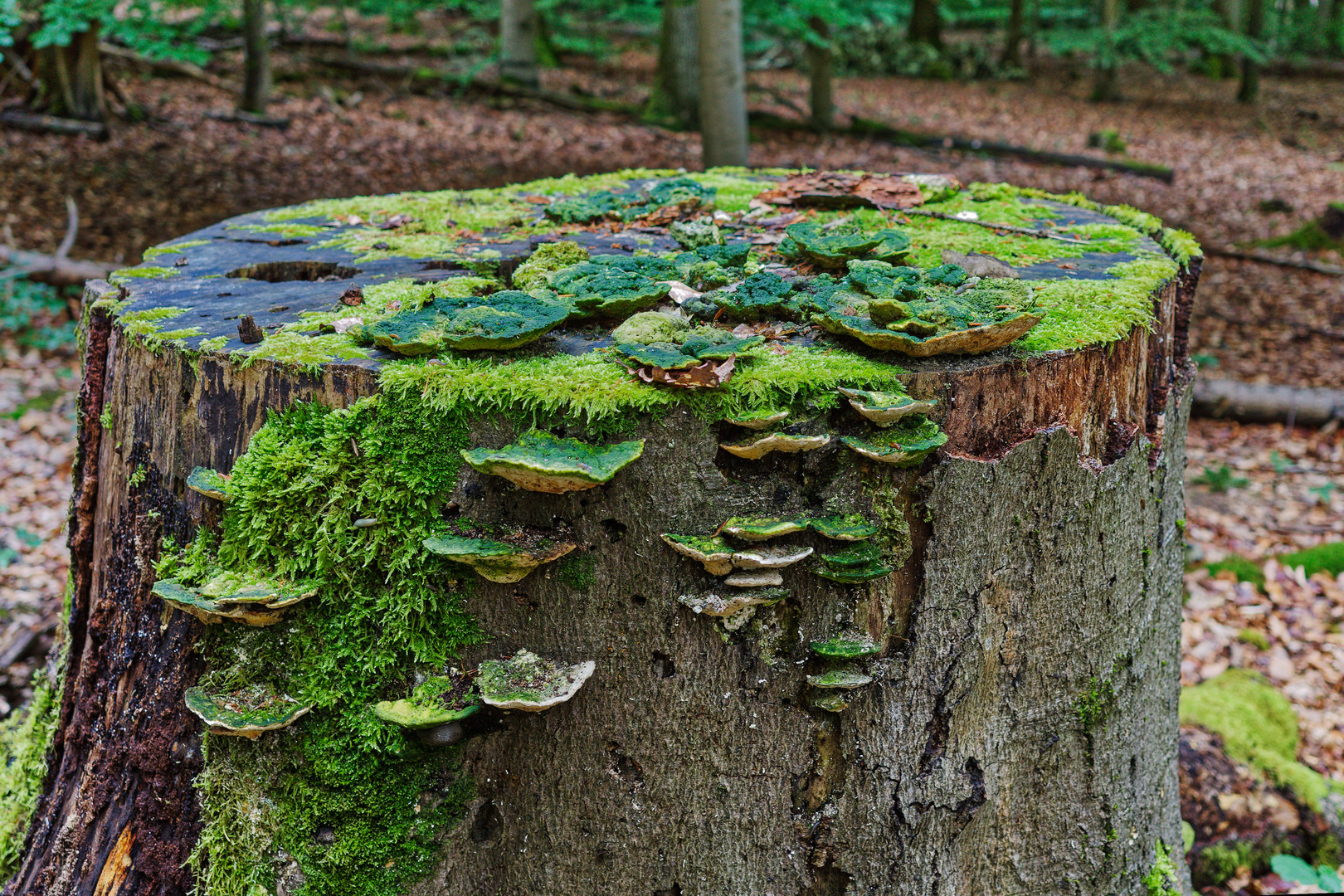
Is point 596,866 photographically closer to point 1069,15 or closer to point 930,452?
point 930,452

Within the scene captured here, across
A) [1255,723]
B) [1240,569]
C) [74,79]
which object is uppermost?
[74,79]

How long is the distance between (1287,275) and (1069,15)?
61.5ft

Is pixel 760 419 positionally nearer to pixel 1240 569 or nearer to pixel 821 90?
pixel 1240 569

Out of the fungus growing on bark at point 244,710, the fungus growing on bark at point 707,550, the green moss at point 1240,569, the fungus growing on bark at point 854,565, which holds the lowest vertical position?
the green moss at point 1240,569

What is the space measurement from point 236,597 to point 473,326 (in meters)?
0.80

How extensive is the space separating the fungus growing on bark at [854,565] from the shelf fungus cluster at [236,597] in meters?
1.17

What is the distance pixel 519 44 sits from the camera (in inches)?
645

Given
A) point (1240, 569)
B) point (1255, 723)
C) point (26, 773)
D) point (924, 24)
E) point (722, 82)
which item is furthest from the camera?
point (924, 24)

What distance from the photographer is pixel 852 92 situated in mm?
22031

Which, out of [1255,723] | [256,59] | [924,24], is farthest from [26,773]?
[924,24]

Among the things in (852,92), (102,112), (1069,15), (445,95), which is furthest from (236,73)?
(1069,15)

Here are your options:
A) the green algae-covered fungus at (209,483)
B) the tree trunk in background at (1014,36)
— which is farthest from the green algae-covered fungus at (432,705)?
the tree trunk in background at (1014,36)

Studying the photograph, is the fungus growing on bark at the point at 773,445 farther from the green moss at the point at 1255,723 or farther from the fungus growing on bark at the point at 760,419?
the green moss at the point at 1255,723

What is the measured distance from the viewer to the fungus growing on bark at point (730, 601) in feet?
6.53
